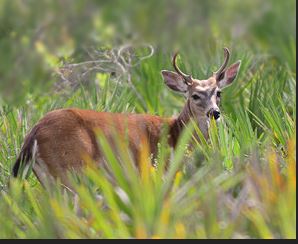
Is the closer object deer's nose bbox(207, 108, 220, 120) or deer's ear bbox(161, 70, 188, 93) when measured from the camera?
deer's nose bbox(207, 108, 220, 120)

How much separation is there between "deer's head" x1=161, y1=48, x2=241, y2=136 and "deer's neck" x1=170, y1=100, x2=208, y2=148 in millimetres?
10

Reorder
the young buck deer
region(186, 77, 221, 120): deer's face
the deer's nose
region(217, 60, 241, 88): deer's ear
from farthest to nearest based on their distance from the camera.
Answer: region(217, 60, 241, 88): deer's ear
region(186, 77, 221, 120): deer's face
the deer's nose
the young buck deer

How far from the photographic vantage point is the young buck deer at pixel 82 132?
10.8 m

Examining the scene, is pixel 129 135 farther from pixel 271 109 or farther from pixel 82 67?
pixel 82 67

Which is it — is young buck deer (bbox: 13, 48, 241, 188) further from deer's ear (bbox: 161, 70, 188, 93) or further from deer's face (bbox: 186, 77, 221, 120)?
deer's ear (bbox: 161, 70, 188, 93)

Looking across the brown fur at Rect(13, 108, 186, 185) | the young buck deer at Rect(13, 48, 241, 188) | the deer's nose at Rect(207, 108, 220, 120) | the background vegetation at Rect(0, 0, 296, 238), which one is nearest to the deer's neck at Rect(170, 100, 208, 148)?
the young buck deer at Rect(13, 48, 241, 188)

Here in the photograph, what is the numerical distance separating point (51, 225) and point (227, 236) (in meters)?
1.09

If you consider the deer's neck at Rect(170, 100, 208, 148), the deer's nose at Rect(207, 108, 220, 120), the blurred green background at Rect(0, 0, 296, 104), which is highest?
the deer's nose at Rect(207, 108, 220, 120)

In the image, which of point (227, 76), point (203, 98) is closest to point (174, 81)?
point (227, 76)

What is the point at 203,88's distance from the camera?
12883mm

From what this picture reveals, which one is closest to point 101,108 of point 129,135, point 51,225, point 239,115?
point 129,135

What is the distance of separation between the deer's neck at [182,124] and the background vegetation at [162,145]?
0.47 m

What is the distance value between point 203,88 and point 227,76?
2.46ft

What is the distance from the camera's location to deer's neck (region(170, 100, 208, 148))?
1277cm
